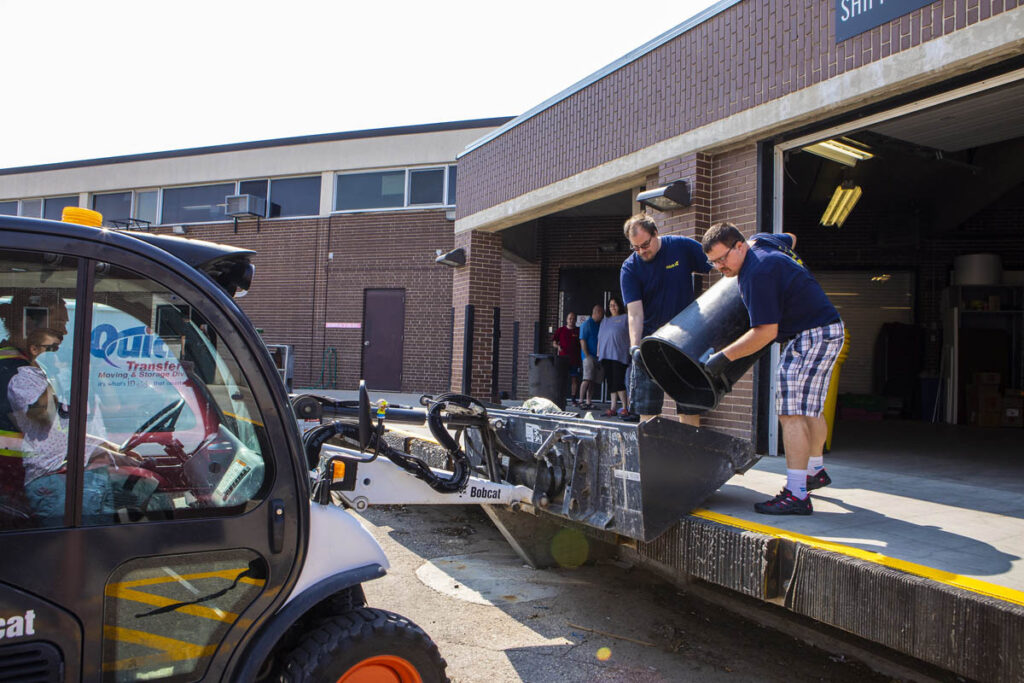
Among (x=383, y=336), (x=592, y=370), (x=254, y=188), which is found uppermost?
(x=254, y=188)

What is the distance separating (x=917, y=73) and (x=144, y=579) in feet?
17.8

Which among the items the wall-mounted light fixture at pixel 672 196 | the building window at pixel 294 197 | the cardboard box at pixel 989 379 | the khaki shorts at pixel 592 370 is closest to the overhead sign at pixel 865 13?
the wall-mounted light fixture at pixel 672 196

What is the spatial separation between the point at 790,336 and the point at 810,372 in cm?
27

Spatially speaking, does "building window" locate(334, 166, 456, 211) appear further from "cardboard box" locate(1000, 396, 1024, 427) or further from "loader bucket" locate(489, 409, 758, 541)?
"loader bucket" locate(489, 409, 758, 541)

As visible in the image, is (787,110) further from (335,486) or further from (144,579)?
(144,579)

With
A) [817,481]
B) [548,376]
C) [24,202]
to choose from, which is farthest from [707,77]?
[24,202]

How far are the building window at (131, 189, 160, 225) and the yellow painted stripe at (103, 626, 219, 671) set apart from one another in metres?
19.8

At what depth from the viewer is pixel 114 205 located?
19812mm

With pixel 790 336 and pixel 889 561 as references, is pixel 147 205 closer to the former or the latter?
pixel 790 336

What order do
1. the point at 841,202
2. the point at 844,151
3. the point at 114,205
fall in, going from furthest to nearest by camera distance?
1. the point at 114,205
2. the point at 841,202
3. the point at 844,151

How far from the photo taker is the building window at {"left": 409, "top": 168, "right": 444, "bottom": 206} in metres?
16.1

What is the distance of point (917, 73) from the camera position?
4.81 meters

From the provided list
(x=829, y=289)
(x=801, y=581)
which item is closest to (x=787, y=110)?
(x=801, y=581)

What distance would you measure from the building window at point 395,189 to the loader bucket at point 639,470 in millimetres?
12716
